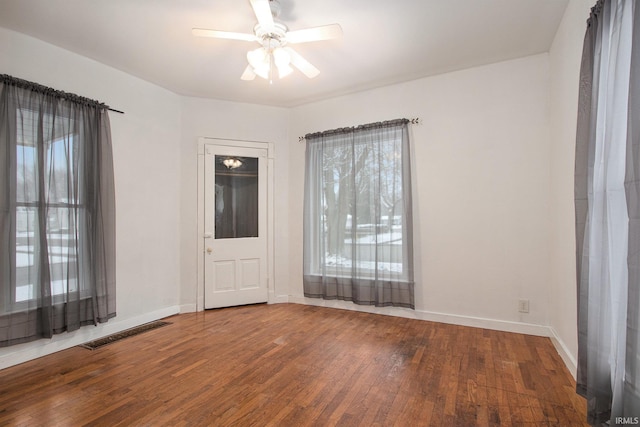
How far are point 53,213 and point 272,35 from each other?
2515 mm

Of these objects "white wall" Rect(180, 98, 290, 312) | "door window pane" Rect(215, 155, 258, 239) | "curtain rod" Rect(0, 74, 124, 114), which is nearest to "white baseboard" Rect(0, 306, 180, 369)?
"white wall" Rect(180, 98, 290, 312)

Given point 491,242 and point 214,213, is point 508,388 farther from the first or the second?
point 214,213

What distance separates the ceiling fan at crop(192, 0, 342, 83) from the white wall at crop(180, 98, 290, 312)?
1706 millimetres

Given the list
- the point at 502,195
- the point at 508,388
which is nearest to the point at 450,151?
the point at 502,195

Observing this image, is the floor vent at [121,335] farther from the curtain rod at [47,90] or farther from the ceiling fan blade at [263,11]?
the ceiling fan blade at [263,11]

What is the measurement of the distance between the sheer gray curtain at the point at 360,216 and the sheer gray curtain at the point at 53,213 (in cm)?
238

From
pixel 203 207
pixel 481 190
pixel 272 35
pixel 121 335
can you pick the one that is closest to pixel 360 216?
pixel 481 190

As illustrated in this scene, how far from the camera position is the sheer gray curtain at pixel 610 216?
4.44 ft

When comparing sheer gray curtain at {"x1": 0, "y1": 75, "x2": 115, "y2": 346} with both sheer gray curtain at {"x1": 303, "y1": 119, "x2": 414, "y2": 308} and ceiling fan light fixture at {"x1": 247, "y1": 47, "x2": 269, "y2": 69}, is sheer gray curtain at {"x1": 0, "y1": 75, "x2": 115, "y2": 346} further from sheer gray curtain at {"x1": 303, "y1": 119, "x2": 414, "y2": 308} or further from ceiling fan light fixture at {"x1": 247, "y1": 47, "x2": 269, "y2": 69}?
sheer gray curtain at {"x1": 303, "y1": 119, "x2": 414, "y2": 308}

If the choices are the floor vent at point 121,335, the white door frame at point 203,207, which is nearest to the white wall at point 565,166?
the white door frame at point 203,207

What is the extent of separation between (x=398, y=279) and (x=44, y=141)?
383cm

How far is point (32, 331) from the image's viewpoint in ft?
9.14

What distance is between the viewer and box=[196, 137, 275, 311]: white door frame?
4344 mm

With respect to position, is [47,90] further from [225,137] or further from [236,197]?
[236,197]
